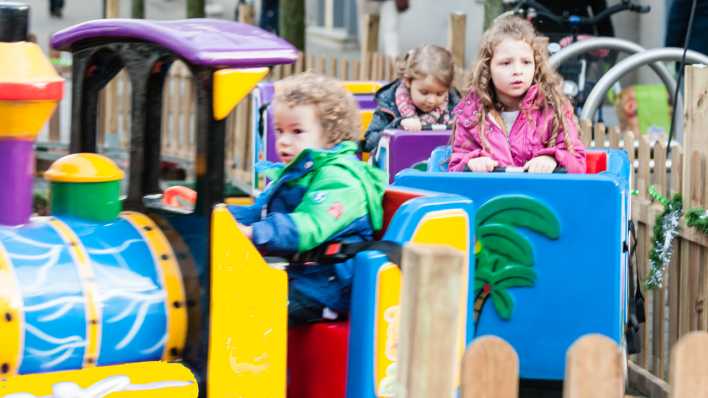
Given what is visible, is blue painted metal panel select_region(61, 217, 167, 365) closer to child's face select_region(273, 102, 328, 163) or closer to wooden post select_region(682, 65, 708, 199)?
child's face select_region(273, 102, 328, 163)

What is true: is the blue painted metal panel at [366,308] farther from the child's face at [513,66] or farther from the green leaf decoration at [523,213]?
the child's face at [513,66]

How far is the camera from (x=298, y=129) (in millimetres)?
3883

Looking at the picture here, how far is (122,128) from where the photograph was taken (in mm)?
12773

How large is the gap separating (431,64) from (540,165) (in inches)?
71.9

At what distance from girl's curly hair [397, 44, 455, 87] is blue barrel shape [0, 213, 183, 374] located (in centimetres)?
331

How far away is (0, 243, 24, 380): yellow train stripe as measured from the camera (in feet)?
10.4

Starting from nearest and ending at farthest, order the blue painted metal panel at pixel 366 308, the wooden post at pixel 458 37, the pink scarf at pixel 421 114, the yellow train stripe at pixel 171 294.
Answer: the yellow train stripe at pixel 171 294 → the blue painted metal panel at pixel 366 308 → the pink scarf at pixel 421 114 → the wooden post at pixel 458 37

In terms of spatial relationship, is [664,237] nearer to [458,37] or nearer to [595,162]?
[595,162]

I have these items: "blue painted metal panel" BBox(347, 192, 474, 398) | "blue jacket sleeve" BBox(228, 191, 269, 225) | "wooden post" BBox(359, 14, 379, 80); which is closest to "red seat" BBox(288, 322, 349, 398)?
"blue painted metal panel" BBox(347, 192, 474, 398)

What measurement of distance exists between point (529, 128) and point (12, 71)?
7.69 ft

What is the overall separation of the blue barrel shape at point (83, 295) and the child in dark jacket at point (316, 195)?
33cm

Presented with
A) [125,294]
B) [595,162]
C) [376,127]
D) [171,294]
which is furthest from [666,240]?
[125,294]

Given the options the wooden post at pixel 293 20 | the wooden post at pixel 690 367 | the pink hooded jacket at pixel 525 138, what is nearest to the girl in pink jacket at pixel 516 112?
the pink hooded jacket at pixel 525 138

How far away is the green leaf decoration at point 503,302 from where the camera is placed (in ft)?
15.0
